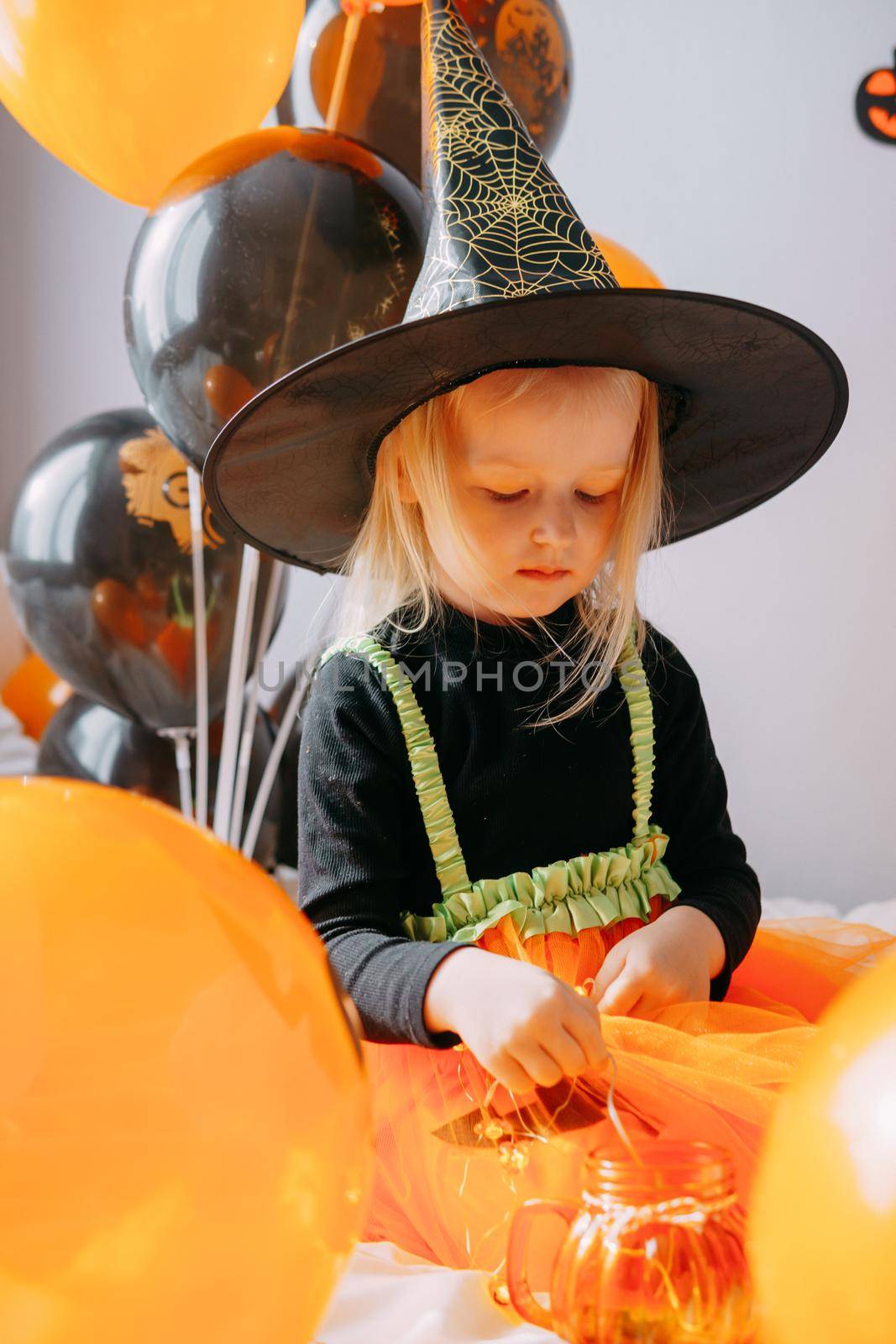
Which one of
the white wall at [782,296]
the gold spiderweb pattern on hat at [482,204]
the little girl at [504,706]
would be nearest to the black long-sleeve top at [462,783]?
the little girl at [504,706]

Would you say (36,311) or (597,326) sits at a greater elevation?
(36,311)

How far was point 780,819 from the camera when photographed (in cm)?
197

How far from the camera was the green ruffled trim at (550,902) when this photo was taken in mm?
875

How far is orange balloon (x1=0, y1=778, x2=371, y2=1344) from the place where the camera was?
1.47 ft

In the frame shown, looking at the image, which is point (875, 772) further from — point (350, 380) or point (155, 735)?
point (350, 380)

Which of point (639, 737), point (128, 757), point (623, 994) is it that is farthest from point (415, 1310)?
point (128, 757)

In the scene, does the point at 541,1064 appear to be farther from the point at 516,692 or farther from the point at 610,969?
the point at 516,692

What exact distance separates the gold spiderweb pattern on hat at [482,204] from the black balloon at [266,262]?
0.27 metres

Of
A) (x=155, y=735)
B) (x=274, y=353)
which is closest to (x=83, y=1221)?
(x=274, y=353)

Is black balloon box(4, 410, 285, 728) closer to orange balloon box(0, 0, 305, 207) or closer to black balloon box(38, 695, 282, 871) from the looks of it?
black balloon box(38, 695, 282, 871)

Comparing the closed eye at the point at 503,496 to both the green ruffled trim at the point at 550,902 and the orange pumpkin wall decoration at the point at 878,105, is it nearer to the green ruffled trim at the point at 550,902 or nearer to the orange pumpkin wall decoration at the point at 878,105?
the green ruffled trim at the point at 550,902

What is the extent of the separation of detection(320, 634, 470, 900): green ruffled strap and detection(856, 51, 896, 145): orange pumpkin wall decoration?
138cm

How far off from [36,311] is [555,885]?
213cm

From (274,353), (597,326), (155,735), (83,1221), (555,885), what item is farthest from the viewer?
(155,735)
